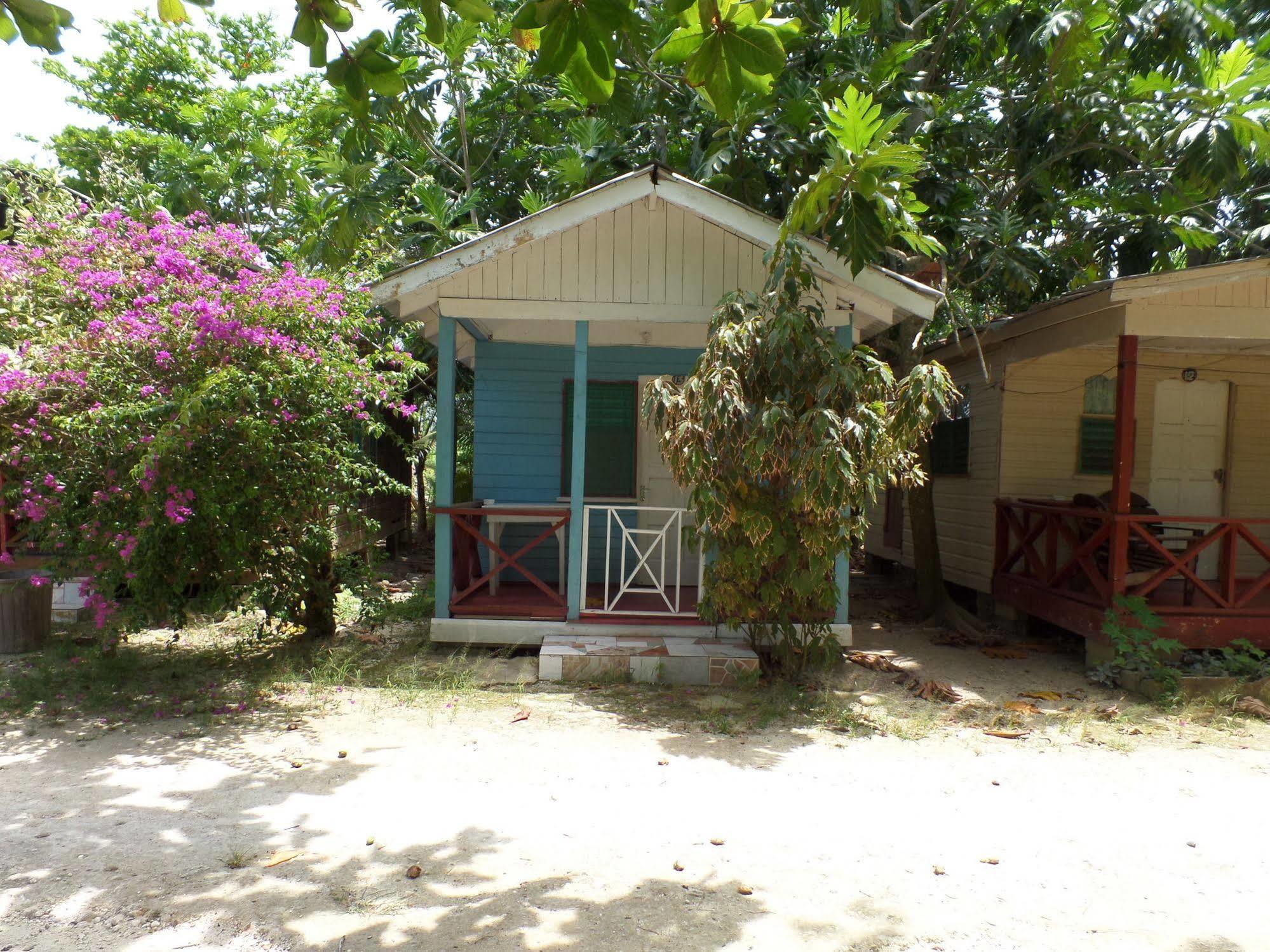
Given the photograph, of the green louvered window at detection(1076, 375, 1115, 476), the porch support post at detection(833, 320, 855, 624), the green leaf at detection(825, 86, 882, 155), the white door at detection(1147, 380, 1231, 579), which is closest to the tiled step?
the porch support post at detection(833, 320, 855, 624)

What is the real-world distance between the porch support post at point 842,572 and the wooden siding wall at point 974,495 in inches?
89.0

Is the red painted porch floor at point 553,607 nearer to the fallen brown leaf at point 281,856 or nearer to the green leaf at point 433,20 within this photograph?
the fallen brown leaf at point 281,856

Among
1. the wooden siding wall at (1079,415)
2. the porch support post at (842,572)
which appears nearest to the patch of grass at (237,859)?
the porch support post at (842,572)

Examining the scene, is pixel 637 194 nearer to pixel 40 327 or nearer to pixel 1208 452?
pixel 40 327

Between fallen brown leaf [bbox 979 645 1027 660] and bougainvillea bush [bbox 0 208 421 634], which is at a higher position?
bougainvillea bush [bbox 0 208 421 634]

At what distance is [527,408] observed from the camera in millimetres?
8883

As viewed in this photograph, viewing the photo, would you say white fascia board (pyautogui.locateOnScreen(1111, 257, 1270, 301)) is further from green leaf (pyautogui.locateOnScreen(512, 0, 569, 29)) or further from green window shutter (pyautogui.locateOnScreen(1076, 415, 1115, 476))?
green leaf (pyautogui.locateOnScreen(512, 0, 569, 29))

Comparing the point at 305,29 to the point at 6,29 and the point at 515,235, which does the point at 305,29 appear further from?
the point at 515,235

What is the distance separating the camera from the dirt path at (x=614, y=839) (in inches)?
120

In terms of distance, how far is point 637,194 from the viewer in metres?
6.59

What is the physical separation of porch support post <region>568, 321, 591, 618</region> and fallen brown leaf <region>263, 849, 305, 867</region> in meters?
3.54

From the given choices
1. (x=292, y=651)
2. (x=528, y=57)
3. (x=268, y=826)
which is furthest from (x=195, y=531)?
(x=528, y=57)

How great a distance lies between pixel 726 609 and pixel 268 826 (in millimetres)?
3410

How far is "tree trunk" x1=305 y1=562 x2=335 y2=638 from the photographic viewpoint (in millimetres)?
6938
